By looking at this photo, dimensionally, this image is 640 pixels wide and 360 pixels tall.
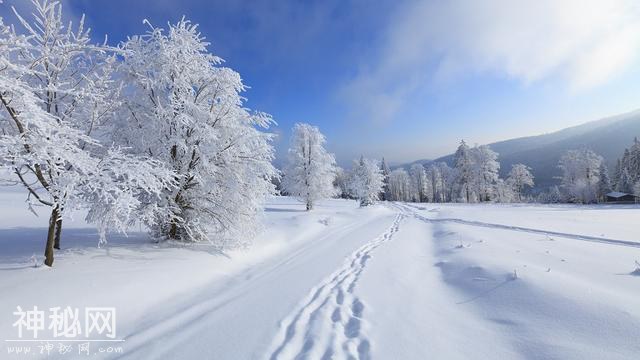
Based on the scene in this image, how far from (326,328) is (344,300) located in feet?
4.60

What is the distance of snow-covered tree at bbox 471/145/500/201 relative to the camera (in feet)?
207

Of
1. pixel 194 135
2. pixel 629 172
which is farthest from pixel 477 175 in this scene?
pixel 194 135

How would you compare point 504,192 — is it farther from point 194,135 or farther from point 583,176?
point 194,135

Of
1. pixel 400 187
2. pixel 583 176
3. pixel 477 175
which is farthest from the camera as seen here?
pixel 400 187

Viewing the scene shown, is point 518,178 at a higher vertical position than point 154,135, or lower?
higher

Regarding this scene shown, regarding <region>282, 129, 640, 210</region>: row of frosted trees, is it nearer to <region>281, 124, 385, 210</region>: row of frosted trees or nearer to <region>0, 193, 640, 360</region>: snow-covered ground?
<region>281, 124, 385, 210</region>: row of frosted trees

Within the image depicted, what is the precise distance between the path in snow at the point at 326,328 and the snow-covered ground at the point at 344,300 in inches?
1.0

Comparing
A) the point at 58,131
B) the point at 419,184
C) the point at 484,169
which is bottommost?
the point at 58,131

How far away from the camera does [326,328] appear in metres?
4.84

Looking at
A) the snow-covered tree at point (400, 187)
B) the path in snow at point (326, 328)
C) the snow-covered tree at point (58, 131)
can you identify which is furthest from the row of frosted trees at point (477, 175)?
the snow-covered tree at point (400, 187)

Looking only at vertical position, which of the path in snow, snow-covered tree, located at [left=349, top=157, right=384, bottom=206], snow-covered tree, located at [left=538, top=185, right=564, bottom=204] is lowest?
the path in snow

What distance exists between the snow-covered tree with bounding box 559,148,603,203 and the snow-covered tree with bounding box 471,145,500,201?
14931 millimetres

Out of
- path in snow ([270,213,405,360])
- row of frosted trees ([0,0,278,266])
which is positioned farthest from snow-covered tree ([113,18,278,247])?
path in snow ([270,213,405,360])

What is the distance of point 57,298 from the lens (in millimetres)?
5418
